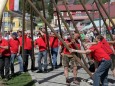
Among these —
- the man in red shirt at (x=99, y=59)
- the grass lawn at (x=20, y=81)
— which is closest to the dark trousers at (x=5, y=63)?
the grass lawn at (x=20, y=81)

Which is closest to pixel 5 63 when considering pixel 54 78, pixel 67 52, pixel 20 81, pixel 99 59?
pixel 20 81

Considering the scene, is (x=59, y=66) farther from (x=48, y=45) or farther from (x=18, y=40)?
(x=18, y=40)

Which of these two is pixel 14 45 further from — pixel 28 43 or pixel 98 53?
pixel 98 53

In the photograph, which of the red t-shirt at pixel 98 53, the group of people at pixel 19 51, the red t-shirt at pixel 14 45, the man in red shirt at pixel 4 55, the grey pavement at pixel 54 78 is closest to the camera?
the red t-shirt at pixel 98 53

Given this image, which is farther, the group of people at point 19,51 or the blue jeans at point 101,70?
the group of people at point 19,51

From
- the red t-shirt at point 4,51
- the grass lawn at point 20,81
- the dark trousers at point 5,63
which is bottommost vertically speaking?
the grass lawn at point 20,81

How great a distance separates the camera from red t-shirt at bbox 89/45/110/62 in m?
10.4

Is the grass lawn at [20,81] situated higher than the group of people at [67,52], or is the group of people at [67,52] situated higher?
the group of people at [67,52]

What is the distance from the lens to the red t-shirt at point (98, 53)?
1041 centimetres

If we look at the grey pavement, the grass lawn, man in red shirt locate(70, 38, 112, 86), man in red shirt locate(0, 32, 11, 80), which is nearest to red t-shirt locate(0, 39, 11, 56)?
man in red shirt locate(0, 32, 11, 80)

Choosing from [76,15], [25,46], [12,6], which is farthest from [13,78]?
[76,15]

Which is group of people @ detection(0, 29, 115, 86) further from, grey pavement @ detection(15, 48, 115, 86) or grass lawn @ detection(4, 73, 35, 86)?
grass lawn @ detection(4, 73, 35, 86)

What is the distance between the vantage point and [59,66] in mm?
17984

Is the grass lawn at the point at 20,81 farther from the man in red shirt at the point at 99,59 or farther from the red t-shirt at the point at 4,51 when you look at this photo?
the man in red shirt at the point at 99,59
